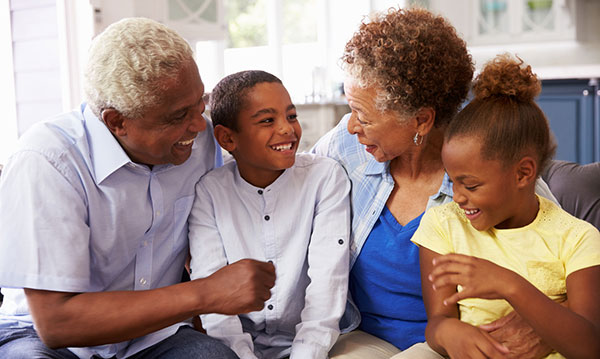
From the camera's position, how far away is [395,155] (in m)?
1.71

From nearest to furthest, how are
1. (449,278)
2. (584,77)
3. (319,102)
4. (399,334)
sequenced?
(449,278)
(399,334)
(584,77)
(319,102)

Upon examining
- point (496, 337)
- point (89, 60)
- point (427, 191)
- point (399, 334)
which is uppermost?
point (89, 60)

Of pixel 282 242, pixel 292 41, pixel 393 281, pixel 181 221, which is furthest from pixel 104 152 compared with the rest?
pixel 292 41

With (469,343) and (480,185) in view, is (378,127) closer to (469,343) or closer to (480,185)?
(480,185)

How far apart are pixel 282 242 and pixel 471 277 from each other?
0.64 meters

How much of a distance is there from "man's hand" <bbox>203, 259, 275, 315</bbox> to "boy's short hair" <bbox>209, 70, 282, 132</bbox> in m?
0.53

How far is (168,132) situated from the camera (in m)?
1.55

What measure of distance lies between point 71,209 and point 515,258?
1004mm

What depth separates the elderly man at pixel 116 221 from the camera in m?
1.38

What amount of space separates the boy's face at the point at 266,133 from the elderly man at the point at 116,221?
16cm

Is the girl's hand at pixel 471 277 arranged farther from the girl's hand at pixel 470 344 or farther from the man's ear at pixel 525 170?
the man's ear at pixel 525 170

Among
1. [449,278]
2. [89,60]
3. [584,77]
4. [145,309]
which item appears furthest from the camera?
[584,77]

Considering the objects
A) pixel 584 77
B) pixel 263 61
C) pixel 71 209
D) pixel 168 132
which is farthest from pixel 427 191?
pixel 263 61

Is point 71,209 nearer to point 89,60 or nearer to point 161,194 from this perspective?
point 161,194
